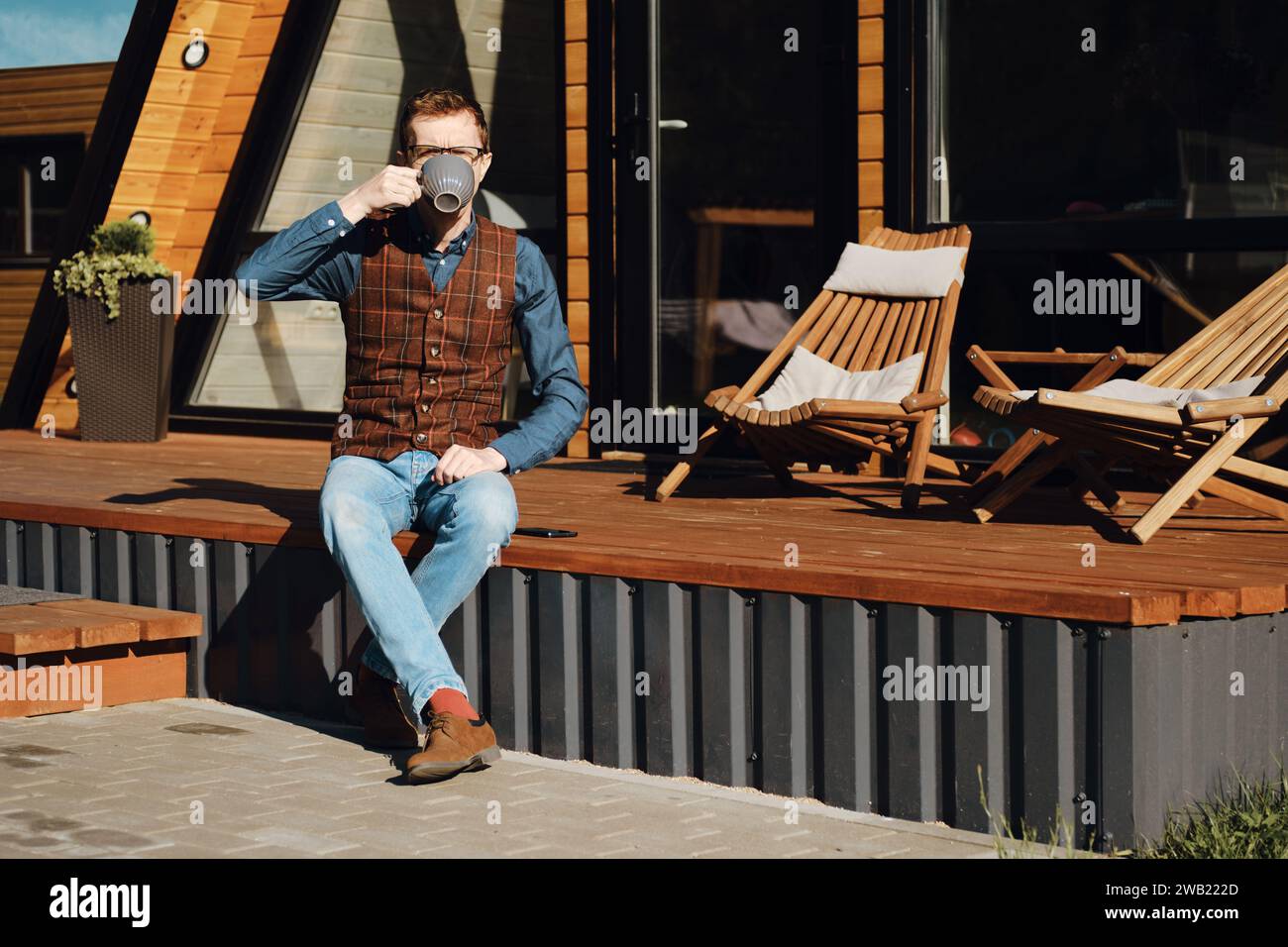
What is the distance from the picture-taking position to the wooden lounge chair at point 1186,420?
425cm

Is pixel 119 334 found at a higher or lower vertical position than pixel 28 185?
lower

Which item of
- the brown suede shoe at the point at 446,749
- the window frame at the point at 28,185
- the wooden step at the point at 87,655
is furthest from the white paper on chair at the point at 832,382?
the window frame at the point at 28,185

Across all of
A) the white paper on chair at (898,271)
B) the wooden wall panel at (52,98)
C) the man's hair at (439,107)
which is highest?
the wooden wall panel at (52,98)

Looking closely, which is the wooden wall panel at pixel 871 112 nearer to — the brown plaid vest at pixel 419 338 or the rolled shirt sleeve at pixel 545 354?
the rolled shirt sleeve at pixel 545 354

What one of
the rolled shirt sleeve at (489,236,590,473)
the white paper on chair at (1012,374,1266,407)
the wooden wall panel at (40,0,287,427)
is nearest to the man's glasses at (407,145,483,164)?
the rolled shirt sleeve at (489,236,590,473)

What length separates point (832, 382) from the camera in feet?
18.9

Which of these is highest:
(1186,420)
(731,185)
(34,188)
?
(34,188)

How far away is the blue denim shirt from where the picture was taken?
4.08 meters

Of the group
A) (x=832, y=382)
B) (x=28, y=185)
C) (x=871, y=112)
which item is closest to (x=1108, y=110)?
(x=871, y=112)

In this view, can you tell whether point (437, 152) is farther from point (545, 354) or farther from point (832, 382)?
point (832, 382)

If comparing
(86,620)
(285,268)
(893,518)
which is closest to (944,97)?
(893,518)

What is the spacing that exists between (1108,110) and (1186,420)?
2.13 m

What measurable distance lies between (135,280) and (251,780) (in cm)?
460

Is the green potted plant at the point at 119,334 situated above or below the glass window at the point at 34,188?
below
